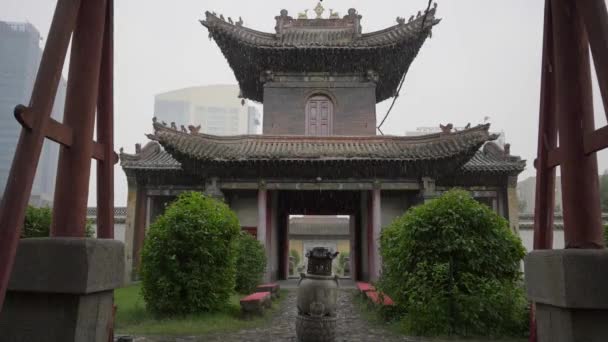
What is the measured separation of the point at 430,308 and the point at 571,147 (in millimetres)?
4076

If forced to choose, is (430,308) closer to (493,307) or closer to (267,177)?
(493,307)

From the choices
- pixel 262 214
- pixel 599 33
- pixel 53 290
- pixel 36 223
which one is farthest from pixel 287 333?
pixel 36 223

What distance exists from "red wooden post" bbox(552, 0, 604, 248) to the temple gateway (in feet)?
30.1

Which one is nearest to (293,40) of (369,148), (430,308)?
(369,148)

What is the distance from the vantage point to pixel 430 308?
22.2ft

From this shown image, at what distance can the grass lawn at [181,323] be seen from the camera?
A: 6969 millimetres

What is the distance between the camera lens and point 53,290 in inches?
124

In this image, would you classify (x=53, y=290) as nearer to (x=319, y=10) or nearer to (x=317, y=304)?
(x=317, y=304)

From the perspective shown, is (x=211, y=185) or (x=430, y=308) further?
(x=211, y=185)

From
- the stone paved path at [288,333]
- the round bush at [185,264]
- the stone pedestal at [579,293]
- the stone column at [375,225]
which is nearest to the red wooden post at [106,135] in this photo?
the stone paved path at [288,333]

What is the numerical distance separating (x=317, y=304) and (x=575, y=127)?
3984 millimetres

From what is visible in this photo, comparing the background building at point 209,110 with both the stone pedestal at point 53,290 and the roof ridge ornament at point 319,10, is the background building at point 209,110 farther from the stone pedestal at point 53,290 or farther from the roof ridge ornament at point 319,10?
the stone pedestal at point 53,290

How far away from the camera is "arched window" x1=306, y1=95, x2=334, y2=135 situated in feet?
51.9

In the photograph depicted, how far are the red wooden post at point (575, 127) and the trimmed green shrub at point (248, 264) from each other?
852 cm
